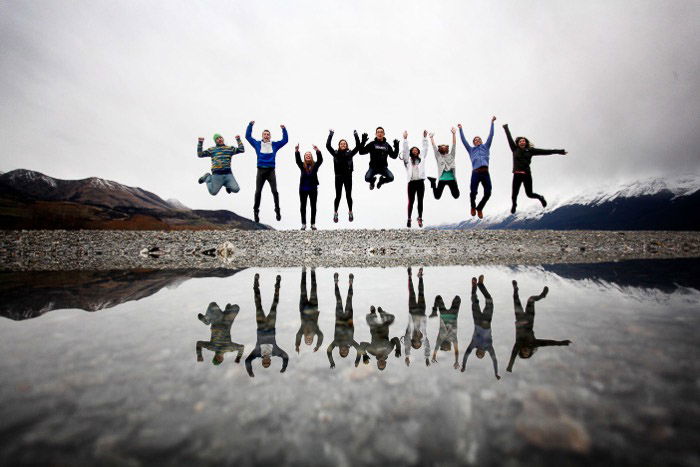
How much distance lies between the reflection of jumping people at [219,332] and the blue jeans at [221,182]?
10699mm

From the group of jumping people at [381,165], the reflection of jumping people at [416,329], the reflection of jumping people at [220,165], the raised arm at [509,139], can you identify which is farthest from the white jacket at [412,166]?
the reflection of jumping people at [416,329]

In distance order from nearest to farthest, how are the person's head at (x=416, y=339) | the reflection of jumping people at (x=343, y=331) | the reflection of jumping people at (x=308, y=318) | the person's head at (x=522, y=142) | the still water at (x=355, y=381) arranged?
the still water at (x=355, y=381) → the reflection of jumping people at (x=343, y=331) → the person's head at (x=416, y=339) → the reflection of jumping people at (x=308, y=318) → the person's head at (x=522, y=142)

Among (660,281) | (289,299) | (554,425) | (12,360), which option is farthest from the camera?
(660,281)

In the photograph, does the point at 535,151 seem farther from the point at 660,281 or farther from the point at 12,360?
the point at 12,360

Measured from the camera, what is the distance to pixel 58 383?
186 cm

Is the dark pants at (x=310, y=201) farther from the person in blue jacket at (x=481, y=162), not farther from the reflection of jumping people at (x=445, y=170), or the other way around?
the person in blue jacket at (x=481, y=162)

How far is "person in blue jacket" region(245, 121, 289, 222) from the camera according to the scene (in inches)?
509

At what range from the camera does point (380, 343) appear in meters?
2.56

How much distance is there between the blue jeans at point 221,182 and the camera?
13672mm

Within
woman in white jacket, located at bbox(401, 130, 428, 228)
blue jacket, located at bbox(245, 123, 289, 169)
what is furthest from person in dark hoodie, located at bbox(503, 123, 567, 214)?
blue jacket, located at bbox(245, 123, 289, 169)

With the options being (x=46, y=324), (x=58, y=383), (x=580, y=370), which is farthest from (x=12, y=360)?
(x=580, y=370)

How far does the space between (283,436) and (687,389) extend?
2.06m

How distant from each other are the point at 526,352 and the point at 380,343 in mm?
1066

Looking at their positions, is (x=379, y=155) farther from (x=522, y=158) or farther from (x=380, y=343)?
(x=380, y=343)
